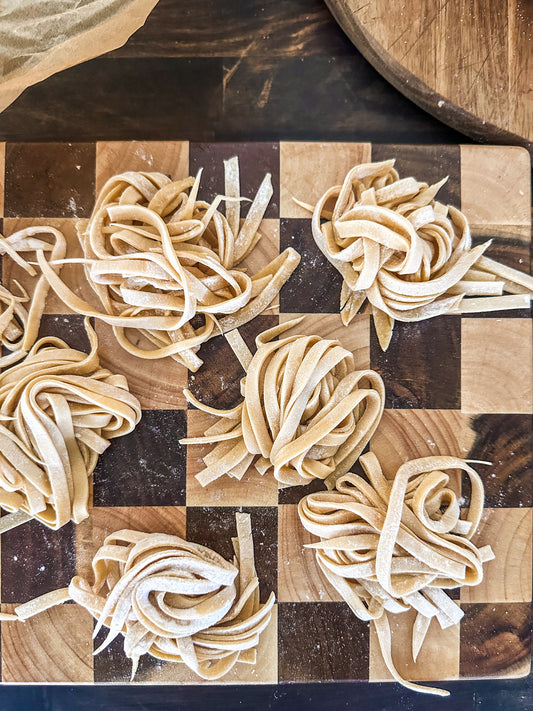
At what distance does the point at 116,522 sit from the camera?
5.88 ft

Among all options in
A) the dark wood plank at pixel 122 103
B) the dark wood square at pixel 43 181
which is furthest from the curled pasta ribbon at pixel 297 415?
the dark wood plank at pixel 122 103

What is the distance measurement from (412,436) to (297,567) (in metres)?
0.59

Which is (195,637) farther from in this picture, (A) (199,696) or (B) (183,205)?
(B) (183,205)

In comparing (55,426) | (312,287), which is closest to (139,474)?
(55,426)

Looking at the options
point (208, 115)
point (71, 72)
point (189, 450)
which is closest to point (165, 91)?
point (208, 115)

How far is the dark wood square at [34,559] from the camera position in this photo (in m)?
1.79

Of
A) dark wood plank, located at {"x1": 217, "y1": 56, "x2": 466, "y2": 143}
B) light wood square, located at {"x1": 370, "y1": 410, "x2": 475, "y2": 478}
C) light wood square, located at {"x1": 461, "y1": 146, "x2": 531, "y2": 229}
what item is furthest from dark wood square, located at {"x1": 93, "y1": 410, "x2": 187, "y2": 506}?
light wood square, located at {"x1": 461, "y1": 146, "x2": 531, "y2": 229}

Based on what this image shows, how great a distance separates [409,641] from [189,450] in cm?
98

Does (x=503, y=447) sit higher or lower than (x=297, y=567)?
higher

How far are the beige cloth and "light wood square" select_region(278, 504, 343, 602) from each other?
165 cm

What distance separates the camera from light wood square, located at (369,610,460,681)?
1.80 meters

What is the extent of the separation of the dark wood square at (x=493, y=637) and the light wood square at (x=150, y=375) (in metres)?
1.21

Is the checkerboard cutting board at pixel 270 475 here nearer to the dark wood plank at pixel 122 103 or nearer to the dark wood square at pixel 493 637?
the dark wood square at pixel 493 637

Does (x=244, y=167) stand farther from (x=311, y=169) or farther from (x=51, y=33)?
(x=51, y=33)
